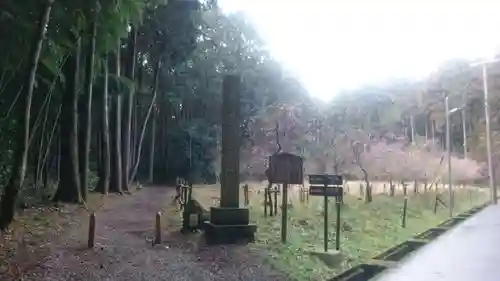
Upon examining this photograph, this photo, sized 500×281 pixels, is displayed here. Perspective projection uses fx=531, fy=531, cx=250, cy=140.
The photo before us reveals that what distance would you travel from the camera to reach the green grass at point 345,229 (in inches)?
258

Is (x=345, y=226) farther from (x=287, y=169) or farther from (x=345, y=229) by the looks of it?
(x=287, y=169)

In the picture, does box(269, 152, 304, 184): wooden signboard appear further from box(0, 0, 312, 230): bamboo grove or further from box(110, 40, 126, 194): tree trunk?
box(110, 40, 126, 194): tree trunk

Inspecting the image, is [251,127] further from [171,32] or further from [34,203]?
[34,203]

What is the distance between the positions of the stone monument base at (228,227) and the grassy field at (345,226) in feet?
0.70

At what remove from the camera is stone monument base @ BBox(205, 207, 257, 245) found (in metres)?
6.84

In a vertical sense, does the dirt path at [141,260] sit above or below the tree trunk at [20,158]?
below

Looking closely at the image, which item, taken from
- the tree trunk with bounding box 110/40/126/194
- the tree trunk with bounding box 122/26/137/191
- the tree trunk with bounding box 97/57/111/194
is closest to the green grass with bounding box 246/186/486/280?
the tree trunk with bounding box 97/57/111/194

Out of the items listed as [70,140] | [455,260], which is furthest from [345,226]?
[70,140]

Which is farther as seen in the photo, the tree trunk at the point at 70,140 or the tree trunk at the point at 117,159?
the tree trunk at the point at 117,159

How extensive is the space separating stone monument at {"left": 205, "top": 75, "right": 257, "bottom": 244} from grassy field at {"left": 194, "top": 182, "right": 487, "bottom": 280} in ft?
1.04

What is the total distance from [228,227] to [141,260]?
1427 mm

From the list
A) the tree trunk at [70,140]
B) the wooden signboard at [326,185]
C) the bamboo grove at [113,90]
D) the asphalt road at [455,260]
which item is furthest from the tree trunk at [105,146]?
the asphalt road at [455,260]

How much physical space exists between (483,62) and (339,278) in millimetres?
13164

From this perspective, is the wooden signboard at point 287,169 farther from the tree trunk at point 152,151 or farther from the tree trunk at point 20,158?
the tree trunk at point 152,151
